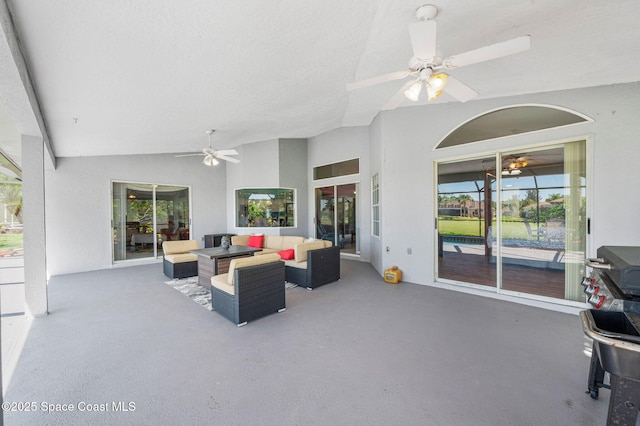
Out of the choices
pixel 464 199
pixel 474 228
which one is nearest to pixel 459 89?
pixel 464 199

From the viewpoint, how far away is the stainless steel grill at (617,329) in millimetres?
1289

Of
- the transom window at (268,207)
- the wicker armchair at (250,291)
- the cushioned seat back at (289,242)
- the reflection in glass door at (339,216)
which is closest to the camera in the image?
the wicker armchair at (250,291)

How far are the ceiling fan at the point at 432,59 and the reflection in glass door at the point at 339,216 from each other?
15.2 ft

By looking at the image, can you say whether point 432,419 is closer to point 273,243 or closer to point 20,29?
point 20,29

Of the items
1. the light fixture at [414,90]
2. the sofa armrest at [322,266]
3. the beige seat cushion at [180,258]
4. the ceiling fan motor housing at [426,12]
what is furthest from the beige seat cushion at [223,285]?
the ceiling fan motor housing at [426,12]

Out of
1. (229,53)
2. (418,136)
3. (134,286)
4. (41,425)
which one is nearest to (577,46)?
(418,136)

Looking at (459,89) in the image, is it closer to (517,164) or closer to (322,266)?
(517,164)

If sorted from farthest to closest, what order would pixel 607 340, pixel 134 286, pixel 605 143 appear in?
1. pixel 134 286
2. pixel 605 143
3. pixel 607 340

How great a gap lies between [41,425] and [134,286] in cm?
360

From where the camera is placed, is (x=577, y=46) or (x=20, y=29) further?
(x=577, y=46)

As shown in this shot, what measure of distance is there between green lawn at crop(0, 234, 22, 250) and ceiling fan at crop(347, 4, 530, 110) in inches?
502

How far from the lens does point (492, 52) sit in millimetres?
2154

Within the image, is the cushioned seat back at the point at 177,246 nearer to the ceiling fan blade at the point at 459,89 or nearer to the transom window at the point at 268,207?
the transom window at the point at 268,207

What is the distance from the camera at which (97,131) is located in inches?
180
